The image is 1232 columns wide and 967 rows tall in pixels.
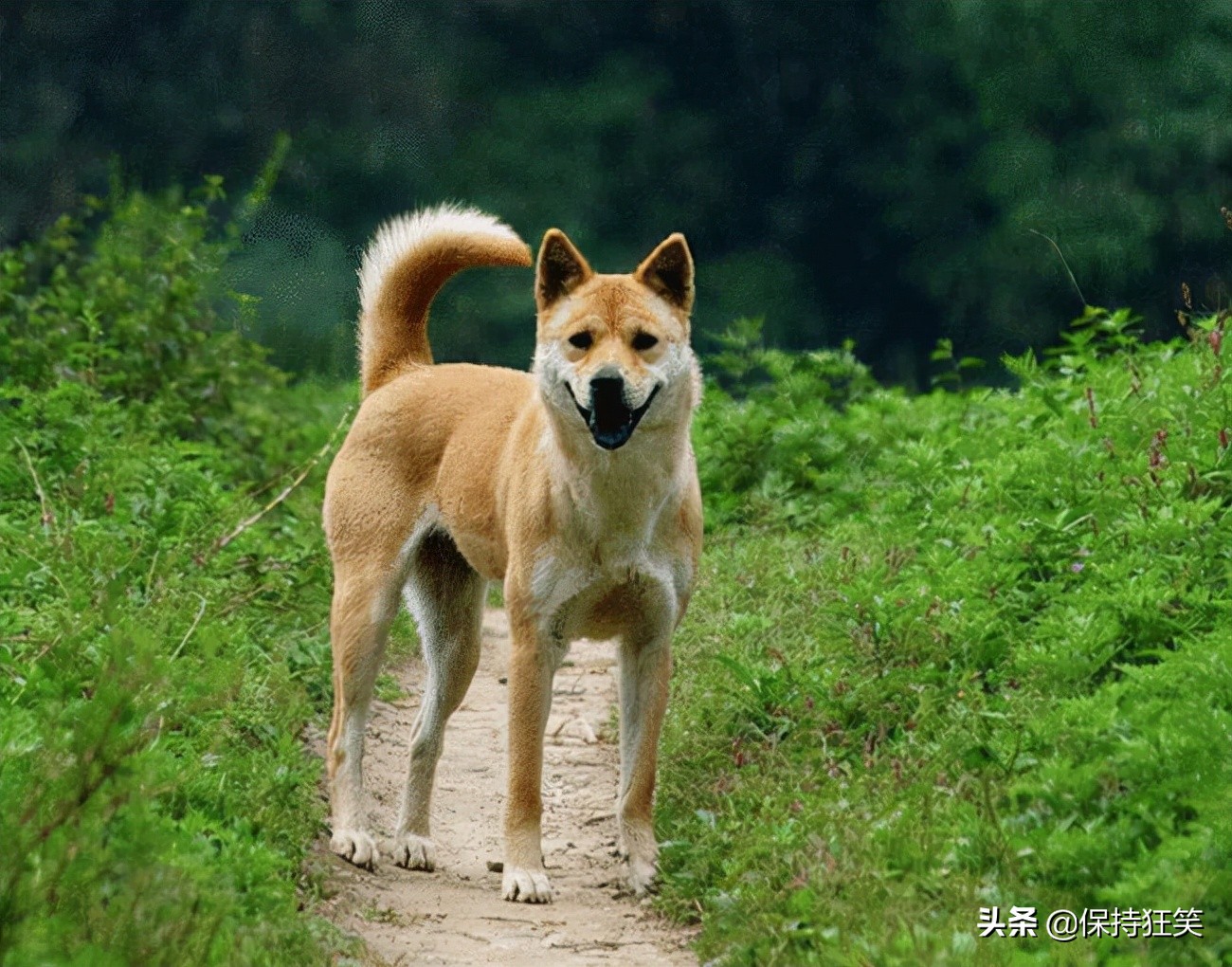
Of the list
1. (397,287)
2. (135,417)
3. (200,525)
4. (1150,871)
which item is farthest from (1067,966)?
(135,417)

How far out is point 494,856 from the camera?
18.0 feet

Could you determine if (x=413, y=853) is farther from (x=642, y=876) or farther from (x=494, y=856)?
(x=642, y=876)

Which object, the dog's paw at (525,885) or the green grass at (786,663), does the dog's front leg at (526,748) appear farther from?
the green grass at (786,663)

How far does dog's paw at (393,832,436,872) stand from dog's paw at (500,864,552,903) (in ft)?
1.51

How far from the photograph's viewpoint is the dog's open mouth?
4.61m

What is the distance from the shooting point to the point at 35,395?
7.73 meters

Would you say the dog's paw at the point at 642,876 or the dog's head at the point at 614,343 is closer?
the dog's head at the point at 614,343

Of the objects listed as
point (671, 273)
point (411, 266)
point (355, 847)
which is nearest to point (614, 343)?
point (671, 273)

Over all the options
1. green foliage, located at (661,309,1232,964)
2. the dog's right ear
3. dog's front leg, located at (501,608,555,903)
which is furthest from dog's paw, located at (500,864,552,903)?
the dog's right ear

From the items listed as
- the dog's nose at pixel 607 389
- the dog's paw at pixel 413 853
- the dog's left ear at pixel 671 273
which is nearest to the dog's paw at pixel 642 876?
the dog's paw at pixel 413 853

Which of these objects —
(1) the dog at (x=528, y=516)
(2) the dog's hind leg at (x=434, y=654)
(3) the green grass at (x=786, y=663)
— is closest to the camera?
(3) the green grass at (x=786, y=663)

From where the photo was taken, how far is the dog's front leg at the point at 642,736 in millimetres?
4957

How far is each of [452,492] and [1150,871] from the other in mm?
2650

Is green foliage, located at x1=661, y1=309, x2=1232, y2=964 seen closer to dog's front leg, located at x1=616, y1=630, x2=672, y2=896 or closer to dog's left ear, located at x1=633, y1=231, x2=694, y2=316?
dog's front leg, located at x1=616, y1=630, x2=672, y2=896
